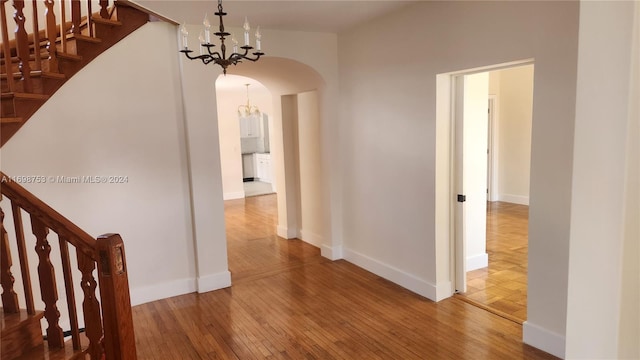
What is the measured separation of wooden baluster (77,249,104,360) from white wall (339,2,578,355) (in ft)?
9.23

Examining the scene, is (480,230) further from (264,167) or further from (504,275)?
(264,167)

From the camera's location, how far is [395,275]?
441 cm

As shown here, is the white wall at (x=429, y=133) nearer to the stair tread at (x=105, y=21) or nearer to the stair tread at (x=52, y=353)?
the stair tread at (x=105, y=21)

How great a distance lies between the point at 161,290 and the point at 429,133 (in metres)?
3.05

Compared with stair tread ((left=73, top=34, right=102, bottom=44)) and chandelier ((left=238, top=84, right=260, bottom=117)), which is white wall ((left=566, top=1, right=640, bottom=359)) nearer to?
stair tread ((left=73, top=34, right=102, bottom=44))

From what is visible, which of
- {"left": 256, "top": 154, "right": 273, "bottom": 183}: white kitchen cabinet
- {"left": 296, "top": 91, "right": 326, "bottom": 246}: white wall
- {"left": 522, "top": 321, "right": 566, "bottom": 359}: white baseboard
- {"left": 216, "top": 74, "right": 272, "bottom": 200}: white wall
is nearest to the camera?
{"left": 522, "top": 321, "right": 566, "bottom": 359}: white baseboard

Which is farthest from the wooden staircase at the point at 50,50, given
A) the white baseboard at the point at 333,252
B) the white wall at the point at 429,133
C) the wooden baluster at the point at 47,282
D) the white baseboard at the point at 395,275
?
the white baseboard at the point at 395,275

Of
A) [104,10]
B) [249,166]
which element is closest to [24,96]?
[104,10]

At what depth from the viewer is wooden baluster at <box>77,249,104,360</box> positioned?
2.13 metres

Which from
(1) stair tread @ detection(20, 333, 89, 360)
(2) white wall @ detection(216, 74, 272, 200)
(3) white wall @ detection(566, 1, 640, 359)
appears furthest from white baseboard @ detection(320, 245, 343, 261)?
(2) white wall @ detection(216, 74, 272, 200)

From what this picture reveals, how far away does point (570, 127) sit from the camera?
2.70 metres

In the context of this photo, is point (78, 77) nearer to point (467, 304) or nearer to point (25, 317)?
point (25, 317)

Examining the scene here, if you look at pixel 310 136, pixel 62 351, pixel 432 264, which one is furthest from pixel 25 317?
pixel 310 136

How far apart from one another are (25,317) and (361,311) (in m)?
2.52
